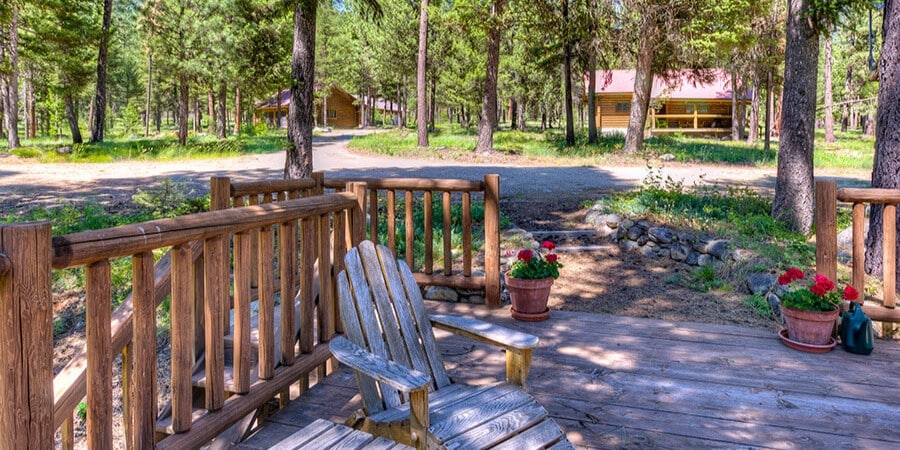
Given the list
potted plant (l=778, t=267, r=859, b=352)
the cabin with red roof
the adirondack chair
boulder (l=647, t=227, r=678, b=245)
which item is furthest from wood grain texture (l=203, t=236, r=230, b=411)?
the cabin with red roof

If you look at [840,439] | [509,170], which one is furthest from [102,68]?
[840,439]

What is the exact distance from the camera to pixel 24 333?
63.2 inches

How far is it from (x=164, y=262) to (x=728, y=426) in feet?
9.53

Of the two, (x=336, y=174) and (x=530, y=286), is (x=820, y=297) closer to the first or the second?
(x=530, y=286)

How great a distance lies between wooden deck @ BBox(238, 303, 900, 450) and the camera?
2.92m

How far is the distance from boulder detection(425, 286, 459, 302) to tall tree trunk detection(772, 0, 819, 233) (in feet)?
16.7

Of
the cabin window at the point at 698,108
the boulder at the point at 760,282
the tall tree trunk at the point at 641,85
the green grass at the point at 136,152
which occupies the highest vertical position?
the cabin window at the point at 698,108

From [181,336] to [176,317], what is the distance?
0.09 metres

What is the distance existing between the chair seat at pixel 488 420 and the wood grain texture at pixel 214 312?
676 mm

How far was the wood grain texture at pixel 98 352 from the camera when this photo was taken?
1.90 metres

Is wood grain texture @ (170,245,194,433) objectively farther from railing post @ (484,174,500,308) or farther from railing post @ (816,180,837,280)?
railing post @ (816,180,837,280)

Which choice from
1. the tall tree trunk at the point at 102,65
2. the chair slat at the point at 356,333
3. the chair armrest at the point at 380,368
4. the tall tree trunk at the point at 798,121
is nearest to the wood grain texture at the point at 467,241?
the chair slat at the point at 356,333

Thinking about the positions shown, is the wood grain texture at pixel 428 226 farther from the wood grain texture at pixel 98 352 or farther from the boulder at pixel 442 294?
the wood grain texture at pixel 98 352

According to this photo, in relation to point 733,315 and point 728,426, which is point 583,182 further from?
point 728,426
